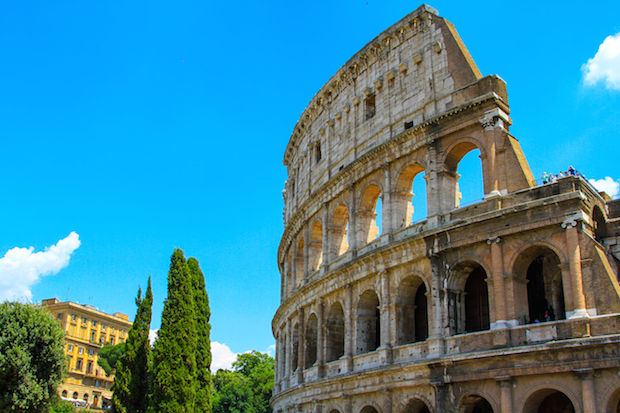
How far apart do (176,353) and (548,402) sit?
15980 millimetres

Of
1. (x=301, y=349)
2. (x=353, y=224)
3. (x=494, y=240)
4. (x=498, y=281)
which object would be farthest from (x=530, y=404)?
→ (x=301, y=349)

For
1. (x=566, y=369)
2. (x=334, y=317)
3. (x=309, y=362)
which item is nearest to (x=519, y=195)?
(x=566, y=369)

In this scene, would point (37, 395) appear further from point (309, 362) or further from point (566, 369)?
point (566, 369)

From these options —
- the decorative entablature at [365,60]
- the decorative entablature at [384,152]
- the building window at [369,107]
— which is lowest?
the decorative entablature at [384,152]

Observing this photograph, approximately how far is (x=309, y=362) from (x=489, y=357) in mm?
11501

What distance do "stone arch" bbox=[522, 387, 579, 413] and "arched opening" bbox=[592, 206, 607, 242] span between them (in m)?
5.21

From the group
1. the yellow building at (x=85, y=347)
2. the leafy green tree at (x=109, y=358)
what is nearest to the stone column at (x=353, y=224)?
the yellow building at (x=85, y=347)

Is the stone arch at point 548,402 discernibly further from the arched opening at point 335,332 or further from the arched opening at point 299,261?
the arched opening at point 299,261

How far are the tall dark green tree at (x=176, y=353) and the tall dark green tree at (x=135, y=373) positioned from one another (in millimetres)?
3033

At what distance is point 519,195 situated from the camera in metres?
19.5

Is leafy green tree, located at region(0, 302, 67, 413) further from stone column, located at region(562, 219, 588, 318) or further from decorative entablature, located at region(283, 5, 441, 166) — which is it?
stone column, located at region(562, 219, 588, 318)

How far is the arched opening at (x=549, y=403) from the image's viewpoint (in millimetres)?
17641

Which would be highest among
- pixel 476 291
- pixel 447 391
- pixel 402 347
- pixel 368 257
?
pixel 368 257

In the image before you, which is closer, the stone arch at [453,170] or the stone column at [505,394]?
the stone column at [505,394]
